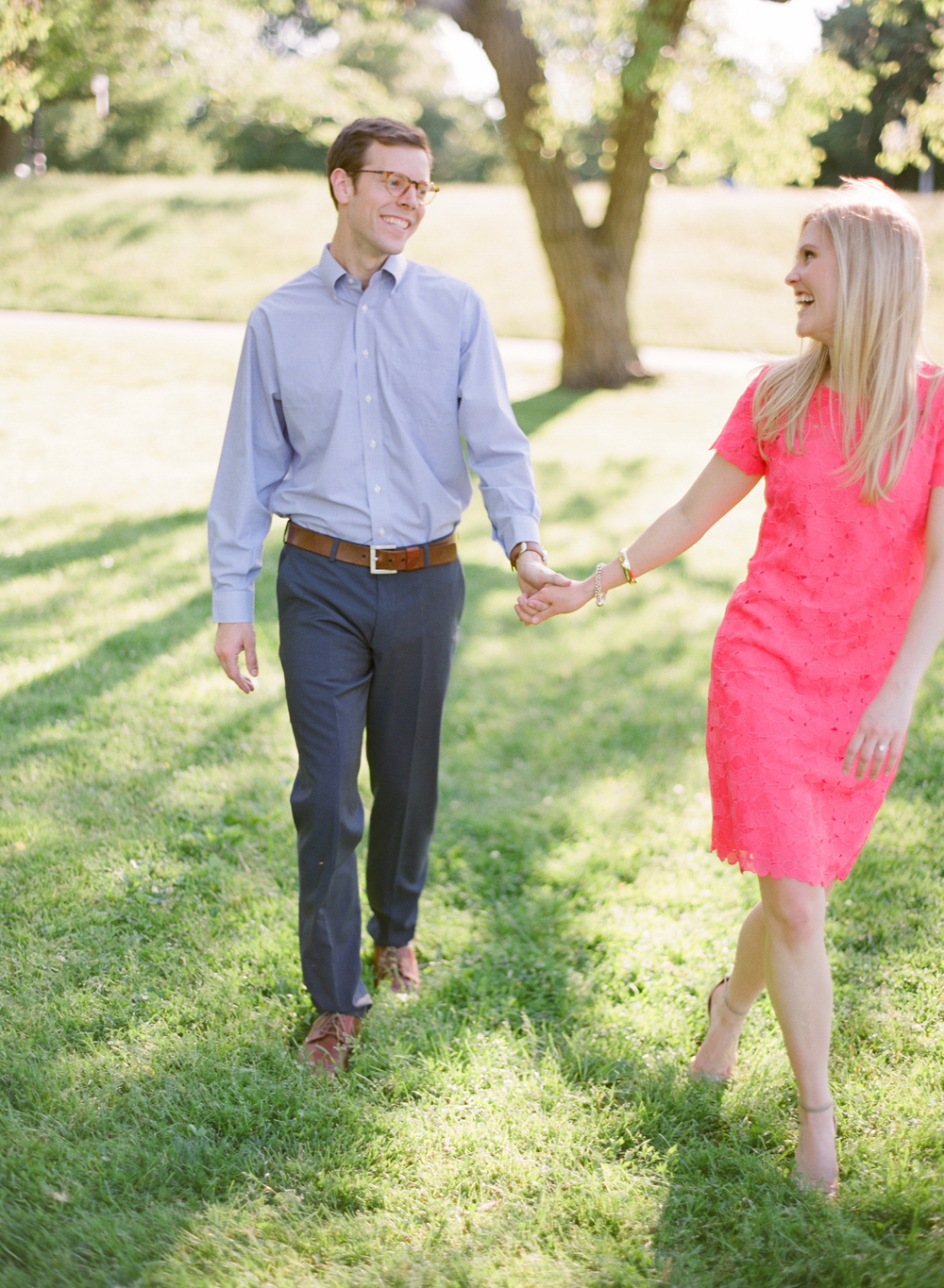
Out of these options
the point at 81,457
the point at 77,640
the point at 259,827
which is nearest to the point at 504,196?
the point at 81,457

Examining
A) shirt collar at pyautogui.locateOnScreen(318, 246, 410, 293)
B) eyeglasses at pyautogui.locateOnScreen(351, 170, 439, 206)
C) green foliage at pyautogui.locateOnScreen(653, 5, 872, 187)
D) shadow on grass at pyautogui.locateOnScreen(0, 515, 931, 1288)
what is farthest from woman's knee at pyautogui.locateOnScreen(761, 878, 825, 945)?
green foliage at pyautogui.locateOnScreen(653, 5, 872, 187)

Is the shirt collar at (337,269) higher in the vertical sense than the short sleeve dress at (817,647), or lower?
higher

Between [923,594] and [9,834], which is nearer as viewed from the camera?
[923,594]

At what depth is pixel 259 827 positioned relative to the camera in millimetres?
4344

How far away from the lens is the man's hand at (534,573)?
3145 mm

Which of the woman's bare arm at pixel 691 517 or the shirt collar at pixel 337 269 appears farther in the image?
the shirt collar at pixel 337 269

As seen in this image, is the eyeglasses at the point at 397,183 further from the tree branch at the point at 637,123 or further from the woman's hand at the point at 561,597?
the tree branch at the point at 637,123

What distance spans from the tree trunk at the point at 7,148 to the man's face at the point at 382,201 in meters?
30.1

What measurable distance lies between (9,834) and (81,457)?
280 inches

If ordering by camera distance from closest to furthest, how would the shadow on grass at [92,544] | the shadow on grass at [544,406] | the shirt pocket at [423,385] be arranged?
the shirt pocket at [423,385], the shadow on grass at [92,544], the shadow on grass at [544,406]

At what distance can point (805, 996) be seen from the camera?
2.57m

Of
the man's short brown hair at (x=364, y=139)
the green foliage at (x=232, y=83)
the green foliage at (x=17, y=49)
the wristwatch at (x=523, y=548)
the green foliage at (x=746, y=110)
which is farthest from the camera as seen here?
the green foliage at (x=232, y=83)

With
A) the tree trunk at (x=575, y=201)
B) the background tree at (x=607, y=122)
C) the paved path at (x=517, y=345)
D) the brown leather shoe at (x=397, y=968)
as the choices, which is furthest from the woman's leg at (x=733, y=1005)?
the paved path at (x=517, y=345)

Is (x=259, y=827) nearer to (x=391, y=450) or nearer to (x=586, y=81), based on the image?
(x=391, y=450)
